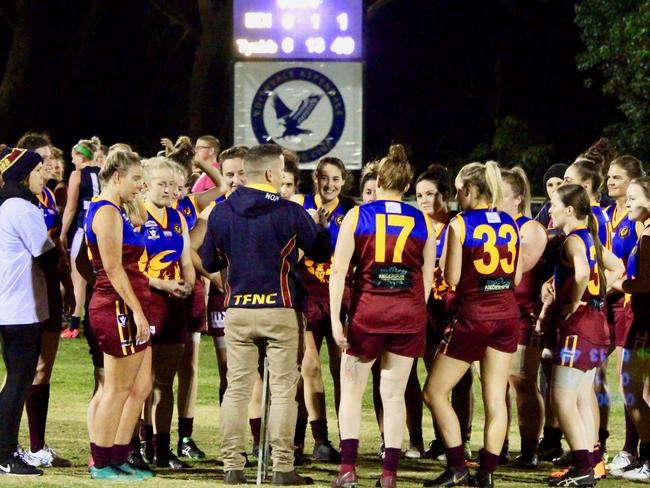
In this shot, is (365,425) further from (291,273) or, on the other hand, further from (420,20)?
(420,20)

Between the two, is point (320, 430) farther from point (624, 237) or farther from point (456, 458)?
point (624, 237)

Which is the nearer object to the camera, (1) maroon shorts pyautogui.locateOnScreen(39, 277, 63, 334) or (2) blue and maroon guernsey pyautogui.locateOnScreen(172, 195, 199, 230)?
(1) maroon shorts pyautogui.locateOnScreen(39, 277, 63, 334)

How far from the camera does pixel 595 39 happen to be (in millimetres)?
23016

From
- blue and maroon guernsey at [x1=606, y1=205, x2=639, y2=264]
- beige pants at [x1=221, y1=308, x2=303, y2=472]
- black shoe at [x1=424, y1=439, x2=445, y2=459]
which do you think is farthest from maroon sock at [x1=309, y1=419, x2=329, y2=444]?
blue and maroon guernsey at [x1=606, y1=205, x2=639, y2=264]

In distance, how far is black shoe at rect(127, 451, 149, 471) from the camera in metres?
8.20

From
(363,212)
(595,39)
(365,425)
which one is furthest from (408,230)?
(595,39)

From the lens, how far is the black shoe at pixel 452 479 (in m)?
7.83

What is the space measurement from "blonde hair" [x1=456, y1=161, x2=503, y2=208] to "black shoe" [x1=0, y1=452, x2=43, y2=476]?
3035 mm

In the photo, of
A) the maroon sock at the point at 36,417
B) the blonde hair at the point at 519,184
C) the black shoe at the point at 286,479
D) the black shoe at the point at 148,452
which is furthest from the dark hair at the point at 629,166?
the maroon sock at the point at 36,417

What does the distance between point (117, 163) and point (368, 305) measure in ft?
5.45

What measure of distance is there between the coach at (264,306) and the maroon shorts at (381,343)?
1.17ft

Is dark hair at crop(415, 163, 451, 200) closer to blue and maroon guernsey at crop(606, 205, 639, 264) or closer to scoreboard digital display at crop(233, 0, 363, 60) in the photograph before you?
blue and maroon guernsey at crop(606, 205, 639, 264)

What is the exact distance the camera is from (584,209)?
8031mm

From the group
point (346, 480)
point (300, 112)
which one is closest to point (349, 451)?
point (346, 480)
